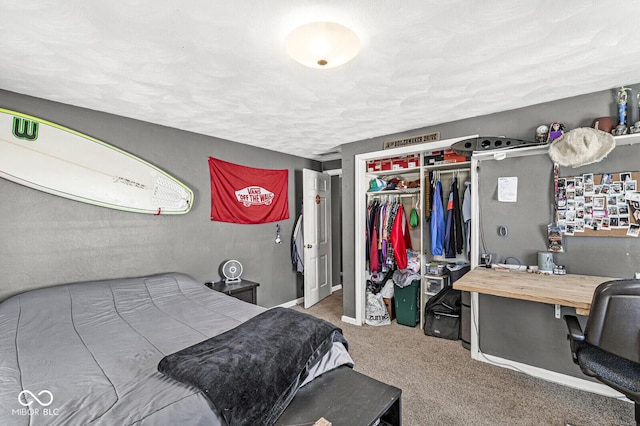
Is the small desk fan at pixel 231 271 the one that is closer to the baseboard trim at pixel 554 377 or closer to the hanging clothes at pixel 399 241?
the hanging clothes at pixel 399 241

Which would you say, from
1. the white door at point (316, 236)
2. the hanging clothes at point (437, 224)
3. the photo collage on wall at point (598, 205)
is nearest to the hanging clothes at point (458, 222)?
the hanging clothes at point (437, 224)

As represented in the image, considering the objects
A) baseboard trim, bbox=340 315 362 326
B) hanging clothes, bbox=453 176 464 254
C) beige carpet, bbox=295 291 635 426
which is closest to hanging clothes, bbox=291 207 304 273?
baseboard trim, bbox=340 315 362 326

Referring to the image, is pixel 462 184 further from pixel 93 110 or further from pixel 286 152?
pixel 93 110

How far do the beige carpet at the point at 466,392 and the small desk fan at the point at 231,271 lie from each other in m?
1.53

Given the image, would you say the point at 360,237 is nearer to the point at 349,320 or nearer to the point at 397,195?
the point at 397,195

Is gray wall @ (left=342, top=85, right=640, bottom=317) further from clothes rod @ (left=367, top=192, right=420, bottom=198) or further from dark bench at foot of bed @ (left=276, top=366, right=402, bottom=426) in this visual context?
dark bench at foot of bed @ (left=276, top=366, right=402, bottom=426)

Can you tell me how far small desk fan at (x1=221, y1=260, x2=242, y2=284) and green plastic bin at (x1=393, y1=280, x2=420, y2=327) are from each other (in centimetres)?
196

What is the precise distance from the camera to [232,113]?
261 cm

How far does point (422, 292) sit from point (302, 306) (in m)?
1.77

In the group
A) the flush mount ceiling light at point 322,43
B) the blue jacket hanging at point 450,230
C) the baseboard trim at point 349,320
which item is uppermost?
the flush mount ceiling light at point 322,43

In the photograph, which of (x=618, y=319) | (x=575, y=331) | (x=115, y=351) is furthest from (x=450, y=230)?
(x=115, y=351)

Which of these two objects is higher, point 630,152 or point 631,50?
point 631,50

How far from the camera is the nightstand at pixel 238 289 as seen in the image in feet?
10.0

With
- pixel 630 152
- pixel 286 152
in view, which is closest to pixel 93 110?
pixel 286 152
